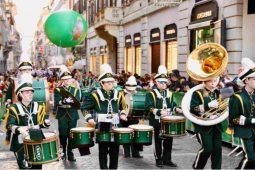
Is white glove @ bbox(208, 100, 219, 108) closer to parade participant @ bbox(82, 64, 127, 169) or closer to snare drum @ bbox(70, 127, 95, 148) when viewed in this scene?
parade participant @ bbox(82, 64, 127, 169)

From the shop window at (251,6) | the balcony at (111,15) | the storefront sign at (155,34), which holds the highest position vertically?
the balcony at (111,15)

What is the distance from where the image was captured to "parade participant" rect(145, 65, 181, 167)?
8.55m

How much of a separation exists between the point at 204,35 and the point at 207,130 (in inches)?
428

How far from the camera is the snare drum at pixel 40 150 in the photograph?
616cm

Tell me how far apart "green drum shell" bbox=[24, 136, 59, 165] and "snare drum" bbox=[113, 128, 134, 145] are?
1.22 metres

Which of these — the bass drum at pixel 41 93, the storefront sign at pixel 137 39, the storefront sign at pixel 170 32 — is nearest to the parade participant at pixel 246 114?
the bass drum at pixel 41 93

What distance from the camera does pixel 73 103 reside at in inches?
372

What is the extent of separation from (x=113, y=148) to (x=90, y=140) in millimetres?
379

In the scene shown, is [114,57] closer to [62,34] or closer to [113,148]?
[62,34]

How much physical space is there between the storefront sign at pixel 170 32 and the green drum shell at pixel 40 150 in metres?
14.9

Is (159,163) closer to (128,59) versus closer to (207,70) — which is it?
(207,70)

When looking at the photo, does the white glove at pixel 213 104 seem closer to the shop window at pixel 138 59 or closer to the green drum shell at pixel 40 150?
the green drum shell at pixel 40 150

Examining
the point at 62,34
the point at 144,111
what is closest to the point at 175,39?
the point at 62,34

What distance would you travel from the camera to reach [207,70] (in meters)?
7.73
